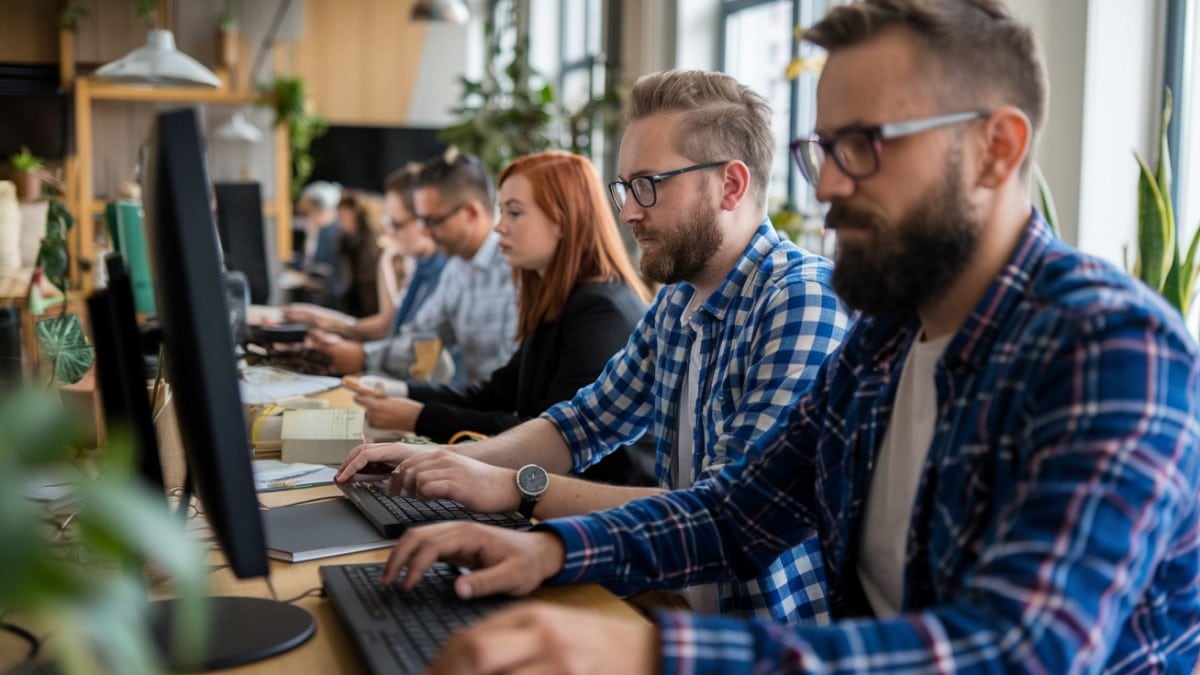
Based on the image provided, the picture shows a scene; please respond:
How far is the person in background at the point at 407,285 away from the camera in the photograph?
14.6ft

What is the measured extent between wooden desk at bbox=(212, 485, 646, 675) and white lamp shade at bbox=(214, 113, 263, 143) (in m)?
7.13

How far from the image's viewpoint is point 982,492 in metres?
0.99

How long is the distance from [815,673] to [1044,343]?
35cm

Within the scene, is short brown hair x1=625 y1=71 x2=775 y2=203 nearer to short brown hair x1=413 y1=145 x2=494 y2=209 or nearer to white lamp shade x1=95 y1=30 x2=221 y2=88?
short brown hair x1=413 y1=145 x2=494 y2=209

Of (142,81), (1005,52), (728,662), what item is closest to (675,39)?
(142,81)

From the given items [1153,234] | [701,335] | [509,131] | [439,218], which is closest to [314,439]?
[701,335]

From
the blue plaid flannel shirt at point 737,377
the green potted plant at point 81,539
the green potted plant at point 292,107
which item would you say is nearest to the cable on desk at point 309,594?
the blue plaid flannel shirt at point 737,377

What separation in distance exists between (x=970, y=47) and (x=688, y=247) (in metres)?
0.87

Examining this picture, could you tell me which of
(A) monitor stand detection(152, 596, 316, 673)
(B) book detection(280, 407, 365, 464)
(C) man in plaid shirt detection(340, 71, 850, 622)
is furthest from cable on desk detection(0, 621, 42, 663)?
(B) book detection(280, 407, 365, 464)

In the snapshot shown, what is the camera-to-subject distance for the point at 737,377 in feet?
5.75

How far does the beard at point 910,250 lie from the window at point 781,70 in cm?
321

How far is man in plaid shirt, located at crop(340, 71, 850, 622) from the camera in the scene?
1628 mm

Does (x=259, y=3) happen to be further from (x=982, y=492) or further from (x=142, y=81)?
(x=982, y=492)

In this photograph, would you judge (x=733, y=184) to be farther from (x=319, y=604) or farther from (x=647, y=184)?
(x=319, y=604)
